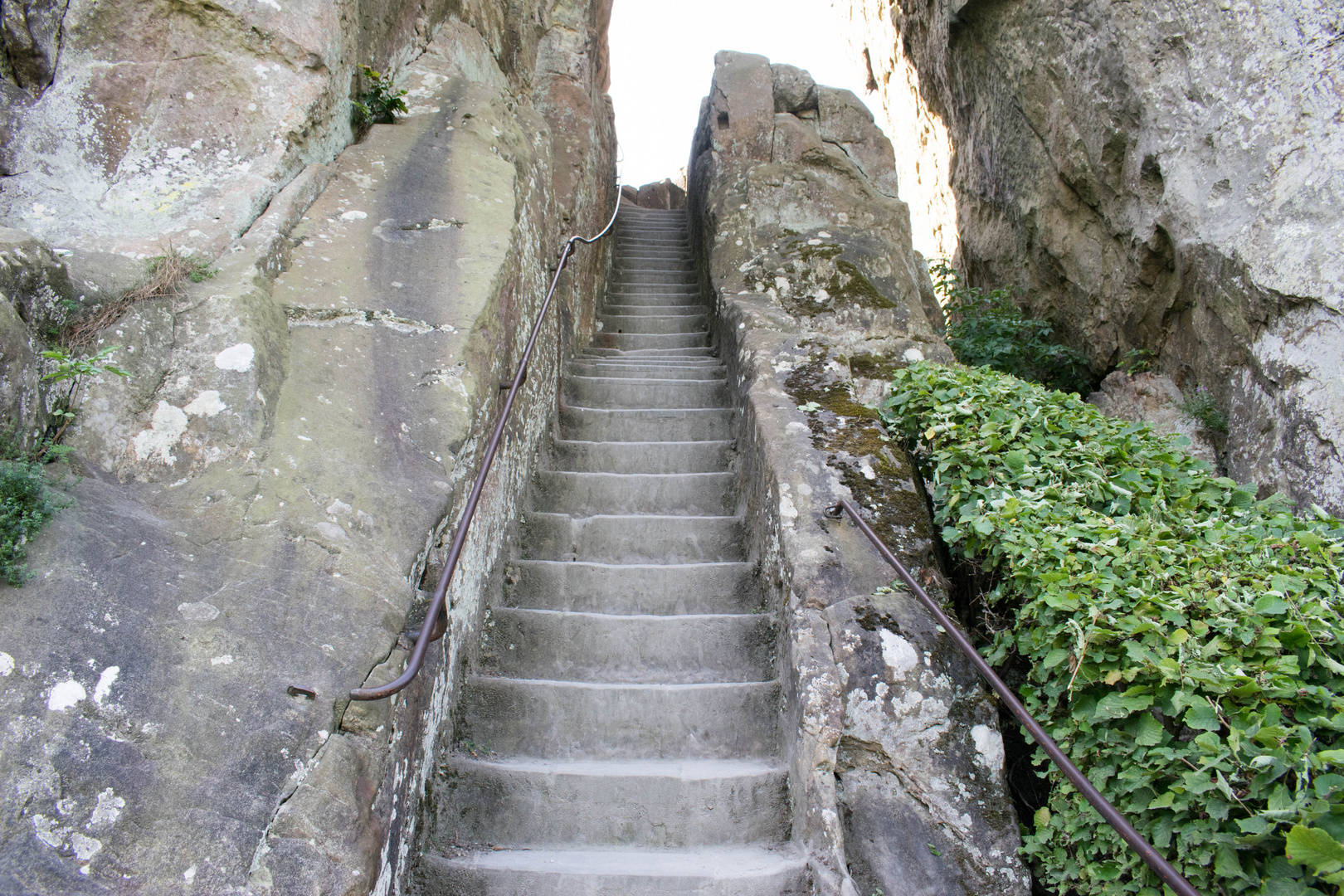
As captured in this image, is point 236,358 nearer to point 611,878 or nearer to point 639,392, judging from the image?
point 611,878

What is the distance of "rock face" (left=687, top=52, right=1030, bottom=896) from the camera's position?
211 centimetres

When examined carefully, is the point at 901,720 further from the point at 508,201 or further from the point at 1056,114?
the point at 1056,114

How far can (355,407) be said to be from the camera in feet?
8.16

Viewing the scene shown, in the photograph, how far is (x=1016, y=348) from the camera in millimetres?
5297

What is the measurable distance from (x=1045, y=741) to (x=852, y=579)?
0.89m

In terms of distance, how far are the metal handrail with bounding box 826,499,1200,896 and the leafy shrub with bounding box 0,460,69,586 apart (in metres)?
2.43

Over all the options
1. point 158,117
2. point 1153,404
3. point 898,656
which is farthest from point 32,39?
point 1153,404

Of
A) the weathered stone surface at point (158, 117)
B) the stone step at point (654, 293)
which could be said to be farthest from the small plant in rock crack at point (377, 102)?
the stone step at point (654, 293)

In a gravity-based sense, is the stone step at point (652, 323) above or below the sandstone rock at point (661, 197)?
below

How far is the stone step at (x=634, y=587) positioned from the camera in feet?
9.86

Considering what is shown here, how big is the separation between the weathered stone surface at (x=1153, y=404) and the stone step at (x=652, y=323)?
2910 millimetres

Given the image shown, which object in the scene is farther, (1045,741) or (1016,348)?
(1016,348)

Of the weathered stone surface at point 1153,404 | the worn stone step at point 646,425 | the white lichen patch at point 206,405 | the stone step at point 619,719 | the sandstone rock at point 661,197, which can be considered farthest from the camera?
the sandstone rock at point 661,197

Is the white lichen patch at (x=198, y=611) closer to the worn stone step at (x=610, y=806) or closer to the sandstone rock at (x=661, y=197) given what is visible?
the worn stone step at (x=610, y=806)
